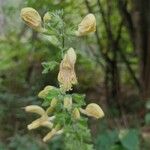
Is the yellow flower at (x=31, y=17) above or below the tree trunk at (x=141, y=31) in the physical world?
above

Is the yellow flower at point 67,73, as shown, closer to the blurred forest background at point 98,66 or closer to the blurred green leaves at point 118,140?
the blurred green leaves at point 118,140

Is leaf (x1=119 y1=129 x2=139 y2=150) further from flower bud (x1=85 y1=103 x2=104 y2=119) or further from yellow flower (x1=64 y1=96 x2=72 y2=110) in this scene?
yellow flower (x1=64 y1=96 x2=72 y2=110)

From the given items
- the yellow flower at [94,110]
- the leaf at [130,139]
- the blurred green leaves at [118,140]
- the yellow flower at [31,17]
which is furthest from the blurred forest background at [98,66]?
the yellow flower at [31,17]

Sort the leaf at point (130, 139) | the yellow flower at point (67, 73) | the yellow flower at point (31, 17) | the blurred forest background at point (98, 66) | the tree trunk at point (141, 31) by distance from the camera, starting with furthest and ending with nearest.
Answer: the tree trunk at point (141, 31), the blurred forest background at point (98, 66), the leaf at point (130, 139), the yellow flower at point (31, 17), the yellow flower at point (67, 73)

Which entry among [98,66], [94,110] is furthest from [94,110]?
[98,66]

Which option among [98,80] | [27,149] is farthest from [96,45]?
[27,149]

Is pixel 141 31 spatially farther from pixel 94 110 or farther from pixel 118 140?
pixel 94 110

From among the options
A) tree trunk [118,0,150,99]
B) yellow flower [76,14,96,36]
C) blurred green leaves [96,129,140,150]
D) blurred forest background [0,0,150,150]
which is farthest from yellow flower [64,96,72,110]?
tree trunk [118,0,150,99]
